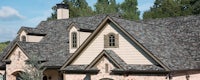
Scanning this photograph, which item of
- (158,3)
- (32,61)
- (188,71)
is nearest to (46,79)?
(32,61)

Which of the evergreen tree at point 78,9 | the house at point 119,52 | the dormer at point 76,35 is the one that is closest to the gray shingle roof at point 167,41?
the house at point 119,52

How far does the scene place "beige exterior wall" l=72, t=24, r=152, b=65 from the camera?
2841 centimetres

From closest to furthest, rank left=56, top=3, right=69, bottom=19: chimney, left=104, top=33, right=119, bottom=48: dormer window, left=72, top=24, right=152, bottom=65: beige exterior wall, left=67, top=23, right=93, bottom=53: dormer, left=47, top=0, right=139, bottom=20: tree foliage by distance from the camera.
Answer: left=72, top=24, right=152, bottom=65: beige exterior wall
left=104, top=33, right=119, bottom=48: dormer window
left=67, top=23, right=93, bottom=53: dormer
left=56, top=3, right=69, bottom=19: chimney
left=47, top=0, right=139, bottom=20: tree foliage

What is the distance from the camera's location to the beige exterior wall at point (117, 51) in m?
28.4

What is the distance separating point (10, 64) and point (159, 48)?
43.8 feet

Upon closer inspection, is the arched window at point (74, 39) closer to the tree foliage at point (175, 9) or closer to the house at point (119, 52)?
the house at point (119, 52)

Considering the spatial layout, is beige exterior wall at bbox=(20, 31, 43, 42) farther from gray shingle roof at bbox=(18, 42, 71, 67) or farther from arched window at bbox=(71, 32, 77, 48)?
arched window at bbox=(71, 32, 77, 48)

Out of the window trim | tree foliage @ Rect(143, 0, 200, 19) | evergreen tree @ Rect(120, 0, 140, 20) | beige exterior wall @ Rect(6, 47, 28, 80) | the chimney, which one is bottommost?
beige exterior wall @ Rect(6, 47, 28, 80)

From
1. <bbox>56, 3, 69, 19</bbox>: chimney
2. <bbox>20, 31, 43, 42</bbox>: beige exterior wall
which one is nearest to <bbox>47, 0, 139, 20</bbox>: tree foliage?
<bbox>56, 3, 69, 19</bbox>: chimney

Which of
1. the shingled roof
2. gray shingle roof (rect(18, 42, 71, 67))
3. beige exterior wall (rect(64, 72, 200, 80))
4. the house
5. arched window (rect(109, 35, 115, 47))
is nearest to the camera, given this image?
beige exterior wall (rect(64, 72, 200, 80))

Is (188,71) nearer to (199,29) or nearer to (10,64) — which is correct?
(199,29)

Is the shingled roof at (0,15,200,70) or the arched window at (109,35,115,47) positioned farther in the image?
the arched window at (109,35,115,47)

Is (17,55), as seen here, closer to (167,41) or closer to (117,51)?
(117,51)

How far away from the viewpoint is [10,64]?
116 feet
